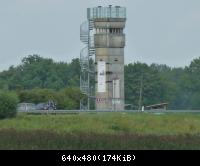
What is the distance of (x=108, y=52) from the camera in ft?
308

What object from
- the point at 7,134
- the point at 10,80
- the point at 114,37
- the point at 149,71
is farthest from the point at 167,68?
the point at 7,134

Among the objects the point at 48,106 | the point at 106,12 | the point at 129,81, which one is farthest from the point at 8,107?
the point at 129,81

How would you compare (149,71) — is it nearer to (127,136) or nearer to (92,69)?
(92,69)

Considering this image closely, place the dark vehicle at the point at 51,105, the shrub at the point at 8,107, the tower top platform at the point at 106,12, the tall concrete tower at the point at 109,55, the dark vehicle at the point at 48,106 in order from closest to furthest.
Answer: the shrub at the point at 8,107, the dark vehicle at the point at 51,105, the dark vehicle at the point at 48,106, the tall concrete tower at the point at 109,55, the tower top platform at the point at 106,12

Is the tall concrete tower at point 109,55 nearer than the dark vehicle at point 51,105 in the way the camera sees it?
No

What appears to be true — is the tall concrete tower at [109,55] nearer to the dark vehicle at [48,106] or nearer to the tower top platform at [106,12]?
the tower top platform at [106,12]


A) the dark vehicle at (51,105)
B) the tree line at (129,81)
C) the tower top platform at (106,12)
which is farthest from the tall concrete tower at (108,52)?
the tree line at (129,81)

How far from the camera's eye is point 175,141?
32.7 metres

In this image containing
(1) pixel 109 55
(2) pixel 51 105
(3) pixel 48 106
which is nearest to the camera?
(3) pixel 48 106

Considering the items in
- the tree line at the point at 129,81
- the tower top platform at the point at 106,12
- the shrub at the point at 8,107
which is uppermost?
the tower top platform at the point at 106,12

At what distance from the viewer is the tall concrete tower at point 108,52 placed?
92438 millimetres

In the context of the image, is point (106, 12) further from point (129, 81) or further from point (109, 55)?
point (129, 81)
